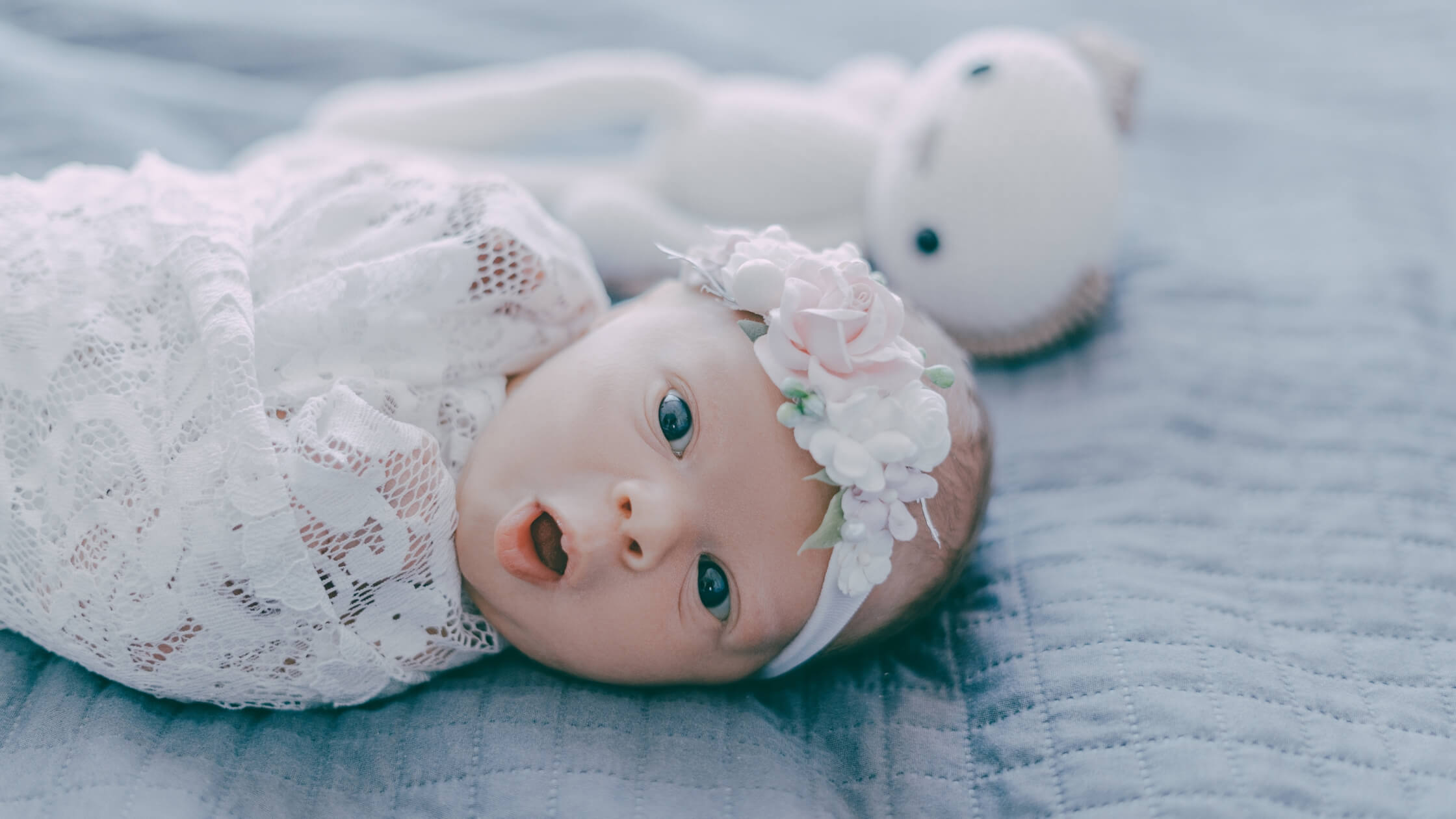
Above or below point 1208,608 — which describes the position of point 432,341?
above

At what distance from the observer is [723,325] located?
832mm

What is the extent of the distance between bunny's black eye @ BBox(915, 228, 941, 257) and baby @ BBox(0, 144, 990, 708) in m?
0.26

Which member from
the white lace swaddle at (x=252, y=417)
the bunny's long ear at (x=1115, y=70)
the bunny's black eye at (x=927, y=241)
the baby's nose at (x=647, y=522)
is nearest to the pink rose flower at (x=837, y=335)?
the baby's nose at (x=647, y=522)

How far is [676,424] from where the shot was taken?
790mm

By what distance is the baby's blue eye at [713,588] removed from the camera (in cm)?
80

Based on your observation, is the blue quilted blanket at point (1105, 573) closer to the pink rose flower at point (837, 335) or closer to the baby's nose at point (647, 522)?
the baby's nose at point (647, 522)

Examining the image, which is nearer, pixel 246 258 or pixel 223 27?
pixel 246 258

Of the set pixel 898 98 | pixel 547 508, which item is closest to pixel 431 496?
pixel 547 508

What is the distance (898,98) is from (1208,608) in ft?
2.42

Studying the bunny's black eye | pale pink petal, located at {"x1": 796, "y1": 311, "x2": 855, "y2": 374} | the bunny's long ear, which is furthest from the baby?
the bunny's long ear

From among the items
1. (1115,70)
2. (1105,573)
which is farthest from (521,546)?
(1115,70)

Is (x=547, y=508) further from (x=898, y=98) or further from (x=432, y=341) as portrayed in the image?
(x=898, y=98)

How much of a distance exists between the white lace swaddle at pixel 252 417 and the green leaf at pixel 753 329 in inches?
8.4

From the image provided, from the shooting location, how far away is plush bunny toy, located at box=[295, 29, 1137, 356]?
110cm
